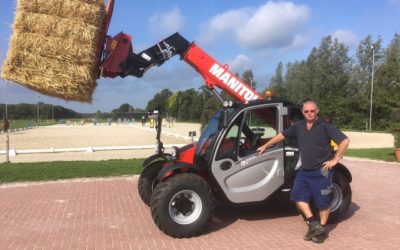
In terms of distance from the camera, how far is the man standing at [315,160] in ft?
18.7

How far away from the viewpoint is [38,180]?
11.3 metres

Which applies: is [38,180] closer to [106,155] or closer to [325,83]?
[106,155]

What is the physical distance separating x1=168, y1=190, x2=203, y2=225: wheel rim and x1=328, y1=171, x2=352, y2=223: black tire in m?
2.27

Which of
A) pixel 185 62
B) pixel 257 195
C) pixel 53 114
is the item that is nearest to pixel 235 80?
pixel 185 62

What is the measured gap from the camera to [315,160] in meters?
5.72

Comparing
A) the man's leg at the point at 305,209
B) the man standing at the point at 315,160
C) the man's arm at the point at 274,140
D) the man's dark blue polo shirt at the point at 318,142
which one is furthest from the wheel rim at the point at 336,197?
the man's arm at the point at 274,140

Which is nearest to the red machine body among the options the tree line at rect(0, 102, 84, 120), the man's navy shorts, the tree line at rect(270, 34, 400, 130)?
the man's navy shorts

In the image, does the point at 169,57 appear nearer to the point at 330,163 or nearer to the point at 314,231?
the point at 330,163

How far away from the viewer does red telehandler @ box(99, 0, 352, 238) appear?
605 cm

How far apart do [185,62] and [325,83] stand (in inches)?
1970

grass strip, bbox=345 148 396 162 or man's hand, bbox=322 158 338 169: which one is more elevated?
man's hand, bbox=322 158 338 169

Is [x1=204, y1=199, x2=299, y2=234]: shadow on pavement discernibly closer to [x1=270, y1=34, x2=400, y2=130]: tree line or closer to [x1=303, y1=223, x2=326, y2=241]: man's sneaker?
[x1=303, y1=223, x2=326, y2=241]: man's sneaker

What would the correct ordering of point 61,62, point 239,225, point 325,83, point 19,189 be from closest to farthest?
1. point 61,62
2. point 239,225
3. point 19,189
4. point 325,83

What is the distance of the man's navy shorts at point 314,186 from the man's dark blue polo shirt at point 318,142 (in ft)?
0.39
